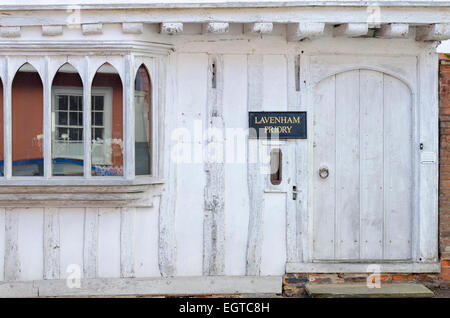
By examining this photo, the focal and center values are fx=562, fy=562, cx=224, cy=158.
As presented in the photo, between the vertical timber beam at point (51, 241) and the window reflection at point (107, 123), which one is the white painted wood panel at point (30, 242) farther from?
the window reflection at point (107, 123)

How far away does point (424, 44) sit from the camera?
6.06 m

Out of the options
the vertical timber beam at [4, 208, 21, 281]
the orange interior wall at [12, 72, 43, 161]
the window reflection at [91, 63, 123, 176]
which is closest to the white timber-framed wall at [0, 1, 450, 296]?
the vertical timber beam at [4, 208, 21, 281]

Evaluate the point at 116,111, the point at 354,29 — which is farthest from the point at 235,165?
the point at 354,29

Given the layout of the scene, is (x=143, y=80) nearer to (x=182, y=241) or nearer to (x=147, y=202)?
(x=147, y=202)

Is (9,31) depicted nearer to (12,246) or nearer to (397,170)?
(12,246)

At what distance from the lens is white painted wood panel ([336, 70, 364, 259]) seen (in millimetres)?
6098

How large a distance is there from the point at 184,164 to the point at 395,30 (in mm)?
2560

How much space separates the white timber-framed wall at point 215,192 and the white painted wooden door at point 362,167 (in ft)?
0.28

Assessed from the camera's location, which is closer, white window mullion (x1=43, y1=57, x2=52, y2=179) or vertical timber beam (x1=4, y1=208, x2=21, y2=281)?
white window mullion (x1=43, y1=57, x2=52, y2=179)

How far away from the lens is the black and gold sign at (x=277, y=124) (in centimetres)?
600

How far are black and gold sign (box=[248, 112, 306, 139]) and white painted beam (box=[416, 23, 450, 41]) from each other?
4.87 ft

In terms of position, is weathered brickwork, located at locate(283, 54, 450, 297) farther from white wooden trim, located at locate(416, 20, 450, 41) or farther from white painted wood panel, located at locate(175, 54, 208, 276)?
white painted wood panel, located at locate(175, 54, 208, 276)

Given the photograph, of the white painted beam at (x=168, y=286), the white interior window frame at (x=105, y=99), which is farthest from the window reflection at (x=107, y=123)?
the white painted beam at (x=168, y=286)

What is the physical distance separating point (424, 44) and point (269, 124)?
1.89 meters
